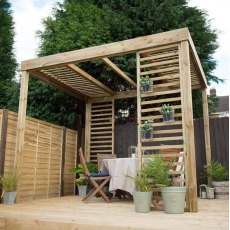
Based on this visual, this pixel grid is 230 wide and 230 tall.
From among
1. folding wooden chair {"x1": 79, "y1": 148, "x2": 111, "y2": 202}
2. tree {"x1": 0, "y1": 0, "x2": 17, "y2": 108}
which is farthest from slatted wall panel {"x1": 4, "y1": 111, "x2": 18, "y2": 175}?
tree {"x1": 0, "y1": 0, "x2": 17, "y2": 108}

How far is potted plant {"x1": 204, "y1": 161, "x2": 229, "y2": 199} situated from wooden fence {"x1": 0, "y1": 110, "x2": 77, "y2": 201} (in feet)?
10.1

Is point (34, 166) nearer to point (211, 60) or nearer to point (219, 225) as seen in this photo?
point (219, 225)

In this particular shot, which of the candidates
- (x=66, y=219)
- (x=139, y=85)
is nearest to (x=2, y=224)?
(x=66, y=219)

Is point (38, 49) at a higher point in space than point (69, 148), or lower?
higher

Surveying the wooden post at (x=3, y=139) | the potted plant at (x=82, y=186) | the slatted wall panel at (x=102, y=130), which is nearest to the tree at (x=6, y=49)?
the slatted wall panel at (x=102, y=130)

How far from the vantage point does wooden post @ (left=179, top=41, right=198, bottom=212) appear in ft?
11.4

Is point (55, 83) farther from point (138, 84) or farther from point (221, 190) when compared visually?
point (221, 190)

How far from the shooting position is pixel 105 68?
746 cm

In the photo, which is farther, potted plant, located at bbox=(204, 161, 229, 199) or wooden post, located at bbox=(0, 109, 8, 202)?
potted plant, located at bbox=(204, 161, 229, 199)

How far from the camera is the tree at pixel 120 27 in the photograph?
7.61 m

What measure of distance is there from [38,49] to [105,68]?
315 cm

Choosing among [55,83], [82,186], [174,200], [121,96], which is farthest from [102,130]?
[174,200]

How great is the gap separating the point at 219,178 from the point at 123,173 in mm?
2245

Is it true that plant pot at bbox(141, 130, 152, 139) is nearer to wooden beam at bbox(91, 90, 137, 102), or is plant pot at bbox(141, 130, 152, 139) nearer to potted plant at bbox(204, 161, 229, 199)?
potted plant at bbox(204, 161, 229, 199)
